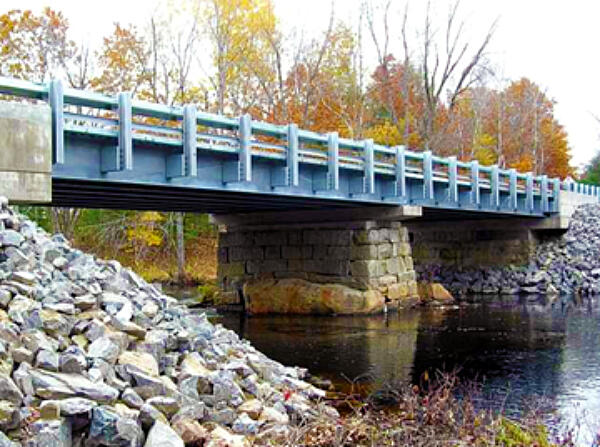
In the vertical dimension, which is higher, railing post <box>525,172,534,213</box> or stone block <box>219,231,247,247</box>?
railing post <box>525,172,534,213</box>

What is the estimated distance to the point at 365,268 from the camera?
21.1 meters

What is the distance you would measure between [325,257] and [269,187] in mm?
5602

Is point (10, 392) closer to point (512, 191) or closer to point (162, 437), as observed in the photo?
point (162, 437)

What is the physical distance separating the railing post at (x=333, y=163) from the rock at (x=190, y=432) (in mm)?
12327

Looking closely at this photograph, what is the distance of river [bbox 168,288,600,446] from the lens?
10047 mm

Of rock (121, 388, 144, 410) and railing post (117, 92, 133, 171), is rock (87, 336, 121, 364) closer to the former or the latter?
rock (121, 388, 144, 410)

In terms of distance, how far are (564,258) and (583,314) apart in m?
10.2

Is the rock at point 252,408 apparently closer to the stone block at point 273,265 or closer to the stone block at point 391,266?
the stone block at point 391,266

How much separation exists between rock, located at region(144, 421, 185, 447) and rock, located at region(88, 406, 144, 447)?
130 millimetres

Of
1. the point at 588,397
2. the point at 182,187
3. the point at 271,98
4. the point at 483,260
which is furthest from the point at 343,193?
the point at 271,98

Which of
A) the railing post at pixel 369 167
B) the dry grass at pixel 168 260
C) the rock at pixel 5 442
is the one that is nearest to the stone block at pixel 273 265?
the railing post at pixel 369 167

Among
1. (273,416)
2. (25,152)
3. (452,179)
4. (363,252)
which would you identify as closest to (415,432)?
(273,416)

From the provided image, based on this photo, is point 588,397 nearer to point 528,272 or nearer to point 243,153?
point 243,153

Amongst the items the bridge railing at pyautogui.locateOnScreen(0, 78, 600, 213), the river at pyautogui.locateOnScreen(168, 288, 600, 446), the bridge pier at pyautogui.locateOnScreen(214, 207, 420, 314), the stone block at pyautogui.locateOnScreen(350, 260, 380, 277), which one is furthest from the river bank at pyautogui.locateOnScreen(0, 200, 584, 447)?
the bridge pier at pyautogui.locateOnScreen(214, 207, 420, 314)
